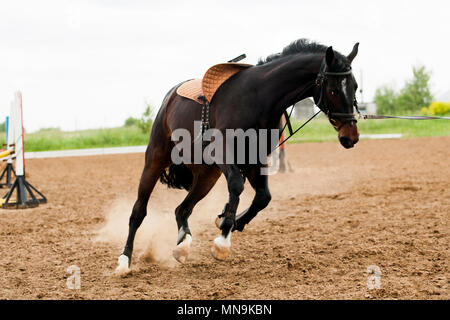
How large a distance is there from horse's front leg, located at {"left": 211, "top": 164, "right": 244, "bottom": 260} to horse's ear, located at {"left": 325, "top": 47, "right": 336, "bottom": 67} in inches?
45.5

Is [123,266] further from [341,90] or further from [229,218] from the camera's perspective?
[341,90]

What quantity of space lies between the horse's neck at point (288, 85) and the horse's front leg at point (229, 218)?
2.04ft

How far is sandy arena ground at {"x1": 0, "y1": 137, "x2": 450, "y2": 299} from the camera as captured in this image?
12.9 ft

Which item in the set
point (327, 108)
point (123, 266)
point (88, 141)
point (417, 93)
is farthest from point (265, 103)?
point (417, 93)

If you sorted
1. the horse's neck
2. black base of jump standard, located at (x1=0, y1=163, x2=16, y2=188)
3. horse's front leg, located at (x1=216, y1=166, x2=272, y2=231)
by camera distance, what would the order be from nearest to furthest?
the horse's neck < horse's front leg, located at (x1=216, y1=166, x2=272, y2=231) < black base of jump standard, located at (x1=0, y1=163, x2=16, y2=188)

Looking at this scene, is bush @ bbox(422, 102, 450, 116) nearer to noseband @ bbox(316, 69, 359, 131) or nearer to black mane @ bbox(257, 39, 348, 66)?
black mane @ bbox(257, 39, 348, 66)

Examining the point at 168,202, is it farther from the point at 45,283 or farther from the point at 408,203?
the point at 45,283

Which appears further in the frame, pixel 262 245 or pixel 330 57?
pixel 262 245

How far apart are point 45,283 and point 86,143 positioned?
24325 mm

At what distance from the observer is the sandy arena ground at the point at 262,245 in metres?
3.95

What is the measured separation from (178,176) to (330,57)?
2.36 m

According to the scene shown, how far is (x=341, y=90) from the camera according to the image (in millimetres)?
3852

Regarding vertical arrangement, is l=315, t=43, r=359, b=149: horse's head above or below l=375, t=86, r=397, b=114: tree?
below

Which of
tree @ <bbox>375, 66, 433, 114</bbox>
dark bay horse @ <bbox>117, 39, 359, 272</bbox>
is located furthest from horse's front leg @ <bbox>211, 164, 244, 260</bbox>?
tree @ <bbox>375, 66, 433, 114</bbox>
